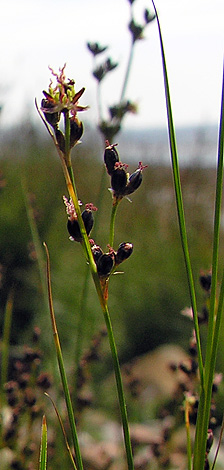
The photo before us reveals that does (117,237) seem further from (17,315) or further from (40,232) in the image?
(17,315)

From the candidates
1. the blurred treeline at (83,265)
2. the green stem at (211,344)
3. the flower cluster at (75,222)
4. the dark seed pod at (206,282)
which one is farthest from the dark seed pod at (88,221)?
the blurred treeline at (83,265)

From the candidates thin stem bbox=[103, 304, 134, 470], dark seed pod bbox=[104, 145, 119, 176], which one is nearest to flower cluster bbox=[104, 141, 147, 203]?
dark seed pod bbox=[104, 145, 119, 176]

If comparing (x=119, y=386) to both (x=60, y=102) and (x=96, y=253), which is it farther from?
(x=60, y=102)

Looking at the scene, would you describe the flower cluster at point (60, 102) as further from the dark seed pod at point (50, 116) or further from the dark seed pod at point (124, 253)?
the dark seed pod at point (124, 253)

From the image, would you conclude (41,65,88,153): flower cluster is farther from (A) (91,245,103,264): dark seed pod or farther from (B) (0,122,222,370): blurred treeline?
(B) (0,122,222,370): blurred treeline

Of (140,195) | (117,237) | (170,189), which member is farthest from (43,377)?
(170,189)
